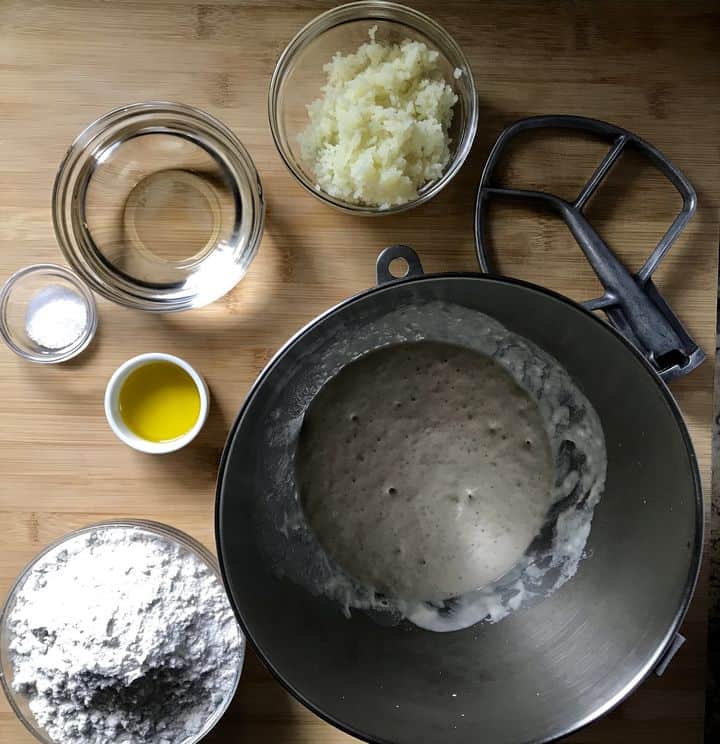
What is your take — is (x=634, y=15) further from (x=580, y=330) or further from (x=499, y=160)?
(x=580, y=330)

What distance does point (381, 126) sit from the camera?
3.29 ft

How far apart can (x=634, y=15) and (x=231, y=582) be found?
37.2 inches

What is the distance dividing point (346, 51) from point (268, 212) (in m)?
0.26

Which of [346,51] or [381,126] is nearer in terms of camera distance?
[381,126]

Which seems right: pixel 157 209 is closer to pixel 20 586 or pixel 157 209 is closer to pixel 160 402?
pixel 160 402

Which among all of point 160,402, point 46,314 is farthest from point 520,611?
point 46,314

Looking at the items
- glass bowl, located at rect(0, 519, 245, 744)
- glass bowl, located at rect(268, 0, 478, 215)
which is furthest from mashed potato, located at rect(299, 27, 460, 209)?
glass bowl, located at rect(0, 519, 245, 744)

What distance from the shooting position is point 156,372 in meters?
1.08

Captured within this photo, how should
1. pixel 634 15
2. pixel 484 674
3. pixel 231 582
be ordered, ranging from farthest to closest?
1. pixel 634 15
2. pixel 484 674
3. pixel 231 582

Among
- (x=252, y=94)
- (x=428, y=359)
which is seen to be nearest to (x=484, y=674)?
(x=428, y=359)

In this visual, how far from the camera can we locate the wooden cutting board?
3.55 feet

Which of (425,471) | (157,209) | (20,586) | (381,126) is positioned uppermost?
(381,126)

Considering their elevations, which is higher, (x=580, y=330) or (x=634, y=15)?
(x=634, y=15)

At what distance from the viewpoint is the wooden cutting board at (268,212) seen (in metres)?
1.08
